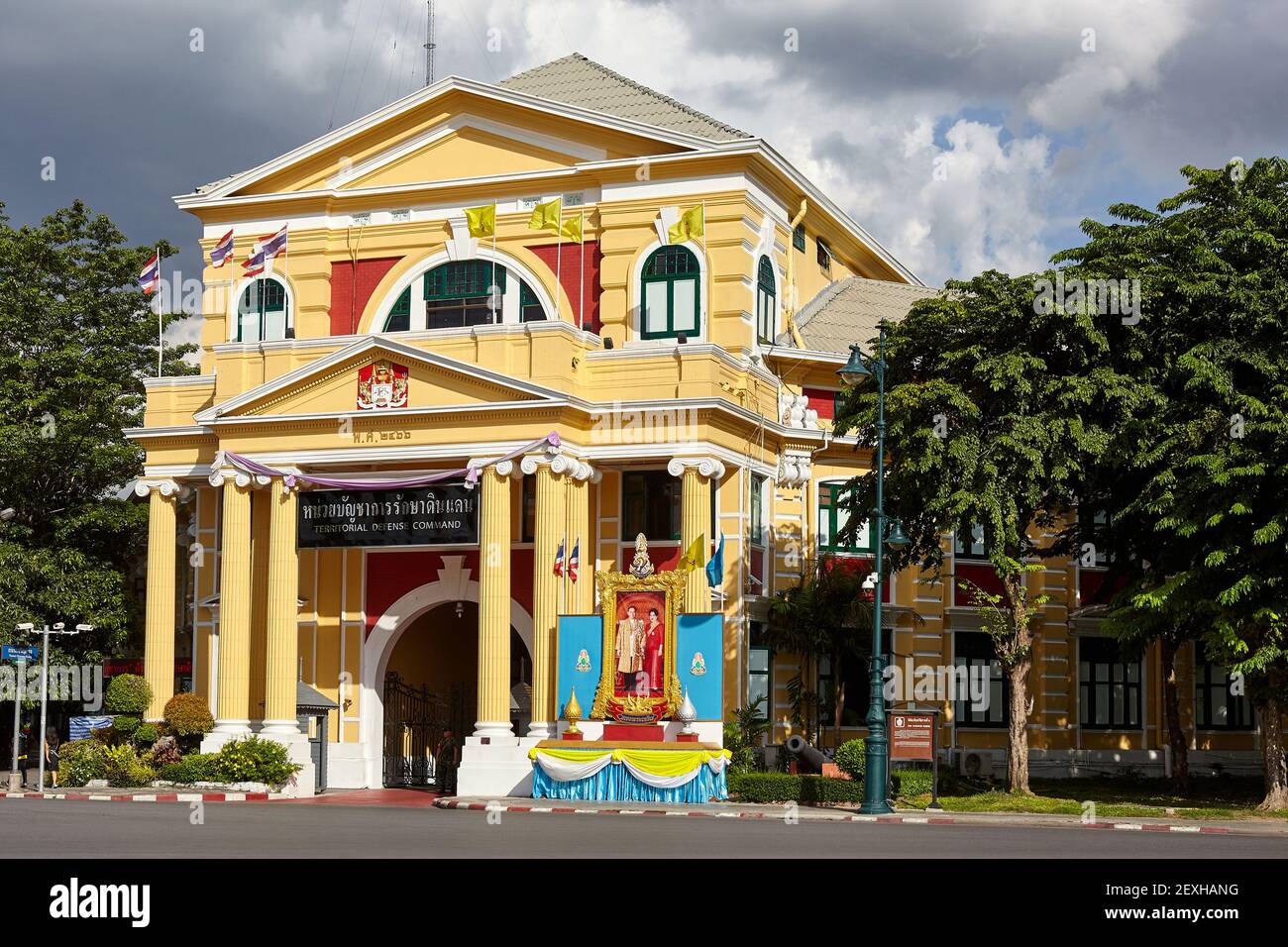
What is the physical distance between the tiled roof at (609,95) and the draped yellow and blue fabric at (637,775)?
52.5 ft

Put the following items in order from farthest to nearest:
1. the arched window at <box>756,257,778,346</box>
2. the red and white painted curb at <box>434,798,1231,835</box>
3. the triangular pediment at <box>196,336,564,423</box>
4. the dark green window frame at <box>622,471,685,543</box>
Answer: the arched window at <box>756,257,778,346</box>, the dark green window frame at <box>622,471,685,543</box>, the triangular pediment at <box>196,336,564,423</box>, the red and white painted curb at <box>434,798,1231,835</box>

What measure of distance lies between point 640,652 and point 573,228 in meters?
11.3

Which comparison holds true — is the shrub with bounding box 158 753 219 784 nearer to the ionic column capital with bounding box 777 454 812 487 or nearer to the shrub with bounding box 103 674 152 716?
the shrub with bounding box 103 674 152 716

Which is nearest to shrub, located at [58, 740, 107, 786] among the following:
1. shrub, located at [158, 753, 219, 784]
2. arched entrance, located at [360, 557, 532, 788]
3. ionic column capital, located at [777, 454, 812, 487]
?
shrub, located at [158, 753, 219, 784]

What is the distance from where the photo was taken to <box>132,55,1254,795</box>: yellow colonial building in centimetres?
4050

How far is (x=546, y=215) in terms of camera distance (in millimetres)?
42750

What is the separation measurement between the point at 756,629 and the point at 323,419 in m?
11.8

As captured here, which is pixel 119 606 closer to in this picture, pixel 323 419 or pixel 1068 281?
pixel 323 419

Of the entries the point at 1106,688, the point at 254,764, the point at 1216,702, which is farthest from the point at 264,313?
the point at 1216,702

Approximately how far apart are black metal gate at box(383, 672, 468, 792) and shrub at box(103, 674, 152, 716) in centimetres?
593

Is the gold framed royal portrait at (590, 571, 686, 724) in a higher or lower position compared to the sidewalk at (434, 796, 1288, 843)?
higher

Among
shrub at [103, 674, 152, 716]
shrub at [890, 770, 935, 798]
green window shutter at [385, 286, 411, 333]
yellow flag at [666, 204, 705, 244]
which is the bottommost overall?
shrub at [890, 770, 935, 798]

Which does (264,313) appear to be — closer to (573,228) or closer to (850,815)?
(573,228)

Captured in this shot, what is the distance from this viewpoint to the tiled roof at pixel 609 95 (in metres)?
45.4
